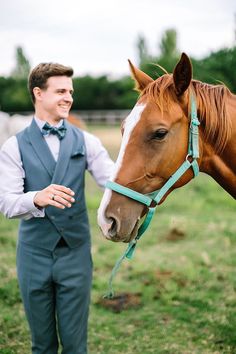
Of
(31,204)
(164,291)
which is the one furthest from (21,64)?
(31,204)

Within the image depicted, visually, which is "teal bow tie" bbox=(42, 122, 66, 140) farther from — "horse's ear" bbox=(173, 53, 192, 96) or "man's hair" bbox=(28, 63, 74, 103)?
"horse's ear" bbox=(173, 53, 192, 96)

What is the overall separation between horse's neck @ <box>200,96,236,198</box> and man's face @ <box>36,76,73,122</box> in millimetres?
947

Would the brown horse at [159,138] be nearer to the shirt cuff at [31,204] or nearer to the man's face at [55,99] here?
the shirt cuff at [31,204]

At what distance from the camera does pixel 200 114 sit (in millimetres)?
2332

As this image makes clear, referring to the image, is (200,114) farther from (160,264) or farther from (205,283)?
(160,264)

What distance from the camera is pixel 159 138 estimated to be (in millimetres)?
2199

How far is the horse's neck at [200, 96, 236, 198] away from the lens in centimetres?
242

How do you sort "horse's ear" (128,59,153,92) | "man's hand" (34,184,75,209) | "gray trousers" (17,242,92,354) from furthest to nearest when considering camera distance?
1. "gray trousers" (17,242,92,354)
2. "horse's ear" (128,59,153,92)
3. "man's hand" (34,184,75,209)

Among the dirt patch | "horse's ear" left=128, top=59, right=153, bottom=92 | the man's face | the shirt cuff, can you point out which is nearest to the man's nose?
the man's face

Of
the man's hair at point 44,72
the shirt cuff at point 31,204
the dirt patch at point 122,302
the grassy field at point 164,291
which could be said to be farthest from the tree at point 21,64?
the shirt cuff at point 31,204

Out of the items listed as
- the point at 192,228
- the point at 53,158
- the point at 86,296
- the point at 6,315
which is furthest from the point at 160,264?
the point at 53,158

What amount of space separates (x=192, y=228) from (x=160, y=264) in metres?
1.60

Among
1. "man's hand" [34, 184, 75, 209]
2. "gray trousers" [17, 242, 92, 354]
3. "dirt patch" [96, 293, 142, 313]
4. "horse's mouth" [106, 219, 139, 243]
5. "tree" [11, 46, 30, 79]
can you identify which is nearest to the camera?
"horse's mouth" [106, 219, 139, 243]

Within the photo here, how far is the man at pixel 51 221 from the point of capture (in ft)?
8.51
